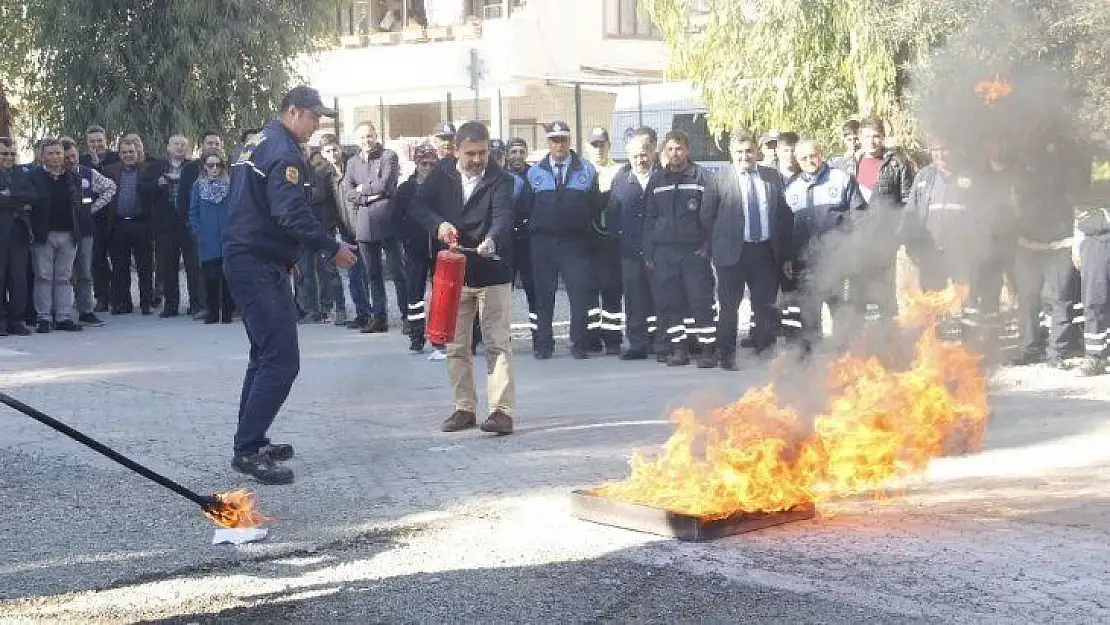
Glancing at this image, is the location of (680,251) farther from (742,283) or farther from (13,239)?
(13,239)

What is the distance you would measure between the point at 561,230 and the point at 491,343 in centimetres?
392

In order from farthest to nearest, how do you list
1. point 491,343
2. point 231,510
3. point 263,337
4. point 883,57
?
point 883,57 < point 491,343 < point 263,337 < point 231,510

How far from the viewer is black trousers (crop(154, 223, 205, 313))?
17.9m

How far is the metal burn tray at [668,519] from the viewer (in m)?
6.72

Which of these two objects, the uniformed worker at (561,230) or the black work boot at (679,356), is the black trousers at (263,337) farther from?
the uniformed worker at (561,230)

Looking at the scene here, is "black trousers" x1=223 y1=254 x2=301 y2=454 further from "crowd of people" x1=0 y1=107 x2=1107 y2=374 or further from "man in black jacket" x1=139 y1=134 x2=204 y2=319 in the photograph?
"man in black jacket" x1=139 y1=134 x2=204 y2=319

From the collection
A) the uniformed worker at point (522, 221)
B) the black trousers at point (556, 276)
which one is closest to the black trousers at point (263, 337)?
the uniformed worker at point (522, 221)

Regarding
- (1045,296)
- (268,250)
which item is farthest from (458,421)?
(1045,296)

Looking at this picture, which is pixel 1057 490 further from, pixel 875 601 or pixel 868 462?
pixel 875 601

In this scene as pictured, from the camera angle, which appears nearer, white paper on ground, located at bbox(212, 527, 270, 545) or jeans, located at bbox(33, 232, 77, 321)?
white paper on ground, located at bbox(212, 527, 270, 545)

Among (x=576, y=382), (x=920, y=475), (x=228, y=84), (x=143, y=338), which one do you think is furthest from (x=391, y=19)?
(x=920, y=475)

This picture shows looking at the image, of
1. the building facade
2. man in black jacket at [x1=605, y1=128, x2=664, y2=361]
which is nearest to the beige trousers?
man in black jacket at [x1=605, y1=128, x2=664, y2=361]

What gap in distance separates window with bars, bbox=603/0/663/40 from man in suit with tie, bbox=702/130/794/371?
33692mm

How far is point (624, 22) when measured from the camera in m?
46.4
